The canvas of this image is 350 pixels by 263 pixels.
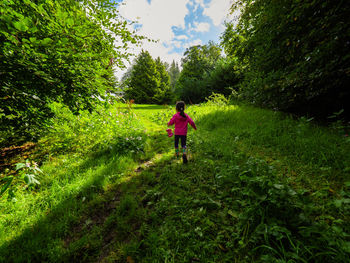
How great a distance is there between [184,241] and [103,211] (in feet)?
5.09

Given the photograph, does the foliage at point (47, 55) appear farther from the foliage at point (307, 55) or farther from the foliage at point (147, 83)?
the foliage at point (147, 83)

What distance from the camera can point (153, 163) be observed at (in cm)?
403

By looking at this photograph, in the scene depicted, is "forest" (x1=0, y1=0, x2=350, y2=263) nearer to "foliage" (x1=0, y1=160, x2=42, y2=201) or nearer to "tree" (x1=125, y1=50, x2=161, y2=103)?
"foliage" (x1=0, y1=160, x2=42, y2=201)

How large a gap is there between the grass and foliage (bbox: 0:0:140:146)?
167 centimetres

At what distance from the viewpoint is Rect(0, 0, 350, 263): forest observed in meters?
1.64

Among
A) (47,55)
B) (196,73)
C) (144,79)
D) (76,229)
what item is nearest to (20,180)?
(76,229)

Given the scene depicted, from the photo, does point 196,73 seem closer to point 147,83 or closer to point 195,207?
point 147,83

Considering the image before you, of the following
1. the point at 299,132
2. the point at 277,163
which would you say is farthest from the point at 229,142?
the point at 299,132

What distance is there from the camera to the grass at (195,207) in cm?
159

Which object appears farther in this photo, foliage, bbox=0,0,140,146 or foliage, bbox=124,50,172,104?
foliage, bbox=124,50,172,104

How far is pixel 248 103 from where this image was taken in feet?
28.2

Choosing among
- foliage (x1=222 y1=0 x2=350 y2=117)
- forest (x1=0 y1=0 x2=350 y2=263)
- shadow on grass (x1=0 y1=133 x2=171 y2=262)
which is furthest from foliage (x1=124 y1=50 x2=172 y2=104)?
shadow on grass (x1=0 y1=133 x2=171 y2=262)

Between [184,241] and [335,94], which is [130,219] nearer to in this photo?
[184,241]

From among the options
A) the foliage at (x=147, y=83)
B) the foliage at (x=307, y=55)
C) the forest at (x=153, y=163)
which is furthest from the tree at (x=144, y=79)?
the forest at (x=153, y=163)
